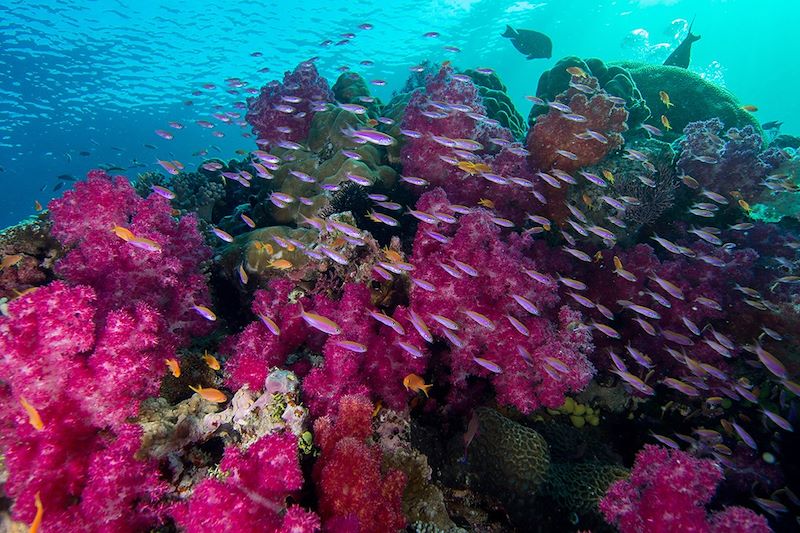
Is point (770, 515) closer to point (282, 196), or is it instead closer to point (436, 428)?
point (436, 428)

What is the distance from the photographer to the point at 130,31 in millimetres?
31188

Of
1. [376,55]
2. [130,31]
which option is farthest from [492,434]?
[376,55]

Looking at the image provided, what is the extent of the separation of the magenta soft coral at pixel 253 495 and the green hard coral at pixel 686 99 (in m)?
14.5

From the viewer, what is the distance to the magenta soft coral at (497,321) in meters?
4.73

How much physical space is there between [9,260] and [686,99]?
61.3 ft

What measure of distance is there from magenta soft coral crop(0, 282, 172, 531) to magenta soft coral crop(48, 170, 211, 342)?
0.83 metres

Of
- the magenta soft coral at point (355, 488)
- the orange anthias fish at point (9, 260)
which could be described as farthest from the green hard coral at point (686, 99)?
the orange anthias fish at point (9, 260)

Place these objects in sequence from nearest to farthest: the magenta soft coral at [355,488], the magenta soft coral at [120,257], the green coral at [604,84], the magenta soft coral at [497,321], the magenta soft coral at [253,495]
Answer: the magenta soft coral at [253,495] < the magenta soft coral at [355,488] < the magenta soft coral at [120,257] < the magenta soft coral at [497,321] < the green coral at [604,84]

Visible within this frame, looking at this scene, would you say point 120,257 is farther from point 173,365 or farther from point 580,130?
point 580,130

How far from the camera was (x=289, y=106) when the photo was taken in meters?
9.24

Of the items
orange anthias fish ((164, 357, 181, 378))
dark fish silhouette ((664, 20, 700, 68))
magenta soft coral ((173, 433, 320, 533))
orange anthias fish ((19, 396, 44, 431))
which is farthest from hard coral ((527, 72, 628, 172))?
dark fish silhouette ((664, 20, 700, 68))

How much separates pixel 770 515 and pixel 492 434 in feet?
13.6

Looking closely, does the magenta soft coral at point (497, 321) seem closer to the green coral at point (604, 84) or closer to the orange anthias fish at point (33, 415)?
the orange anthias fish at point (33, 415)

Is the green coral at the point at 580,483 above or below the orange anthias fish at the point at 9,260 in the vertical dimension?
above
